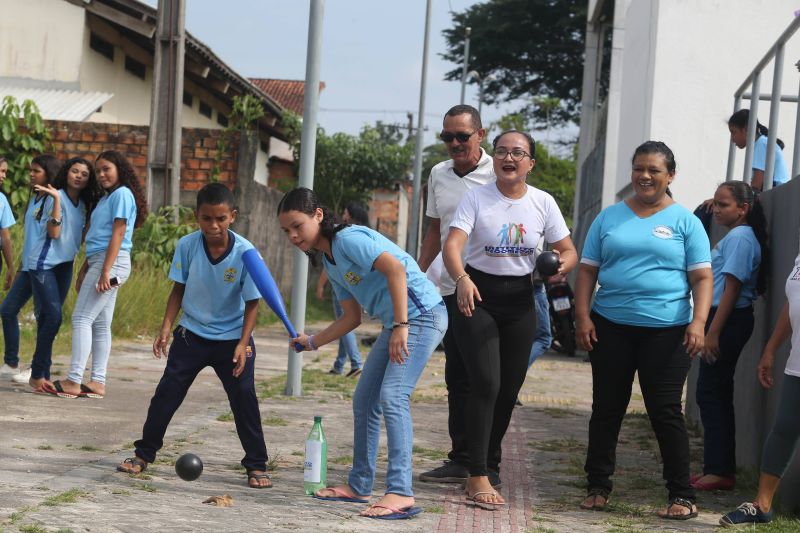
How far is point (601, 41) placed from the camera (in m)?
27.6

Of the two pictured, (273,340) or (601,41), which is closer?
(273,340)

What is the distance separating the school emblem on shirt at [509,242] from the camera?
6.09 metres

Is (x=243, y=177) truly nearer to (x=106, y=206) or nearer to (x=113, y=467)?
(x=106, y=206)

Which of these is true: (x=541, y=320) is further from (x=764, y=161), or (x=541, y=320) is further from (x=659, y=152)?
(x=659, y=152)

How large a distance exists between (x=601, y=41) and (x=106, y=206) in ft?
67.4

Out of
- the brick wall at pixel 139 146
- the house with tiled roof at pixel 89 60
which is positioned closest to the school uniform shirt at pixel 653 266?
the brick wall at pixel 139 146

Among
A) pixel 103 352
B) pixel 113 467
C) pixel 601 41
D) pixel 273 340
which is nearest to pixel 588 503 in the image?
pixel 113 467

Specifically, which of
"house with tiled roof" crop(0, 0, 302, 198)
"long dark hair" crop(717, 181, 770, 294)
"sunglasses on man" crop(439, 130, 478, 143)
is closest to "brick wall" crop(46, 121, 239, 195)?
"house with tiled roof" crop(0, 0, 302, 198)

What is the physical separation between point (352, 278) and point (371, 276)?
9 cm

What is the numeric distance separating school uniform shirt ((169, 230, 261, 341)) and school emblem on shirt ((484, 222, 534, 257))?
1.22 m

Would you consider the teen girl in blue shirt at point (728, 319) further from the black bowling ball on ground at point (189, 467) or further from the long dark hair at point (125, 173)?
the long dark hair at point (125, 173)

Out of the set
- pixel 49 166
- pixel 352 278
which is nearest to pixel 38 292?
pixel 49 166

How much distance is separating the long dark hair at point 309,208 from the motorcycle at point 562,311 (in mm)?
10667

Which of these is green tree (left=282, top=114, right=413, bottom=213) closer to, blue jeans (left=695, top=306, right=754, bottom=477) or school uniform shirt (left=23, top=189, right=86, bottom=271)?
school uniform shirt (left=23, top=189, right=86, bottom=271)
